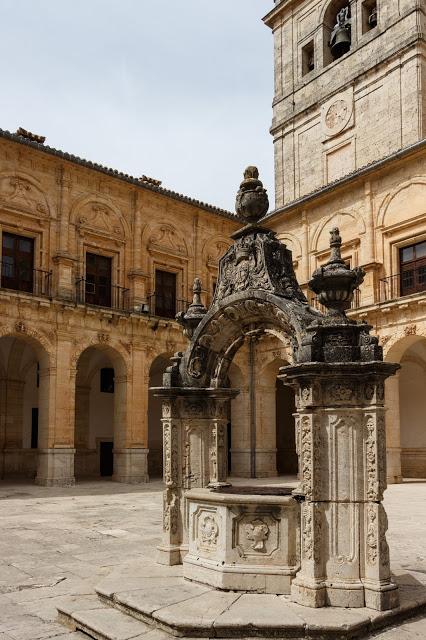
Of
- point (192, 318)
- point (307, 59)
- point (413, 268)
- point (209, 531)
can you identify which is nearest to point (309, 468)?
point (209, 531)

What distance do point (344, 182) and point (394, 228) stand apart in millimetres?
2552

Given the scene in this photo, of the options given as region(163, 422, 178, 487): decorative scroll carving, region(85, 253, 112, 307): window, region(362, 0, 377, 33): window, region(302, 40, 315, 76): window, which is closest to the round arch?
region(85, 253, 112, 307): window

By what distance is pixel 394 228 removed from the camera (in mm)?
21016

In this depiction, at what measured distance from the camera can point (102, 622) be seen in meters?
5.63

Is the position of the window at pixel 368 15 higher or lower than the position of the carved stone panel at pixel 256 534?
higher

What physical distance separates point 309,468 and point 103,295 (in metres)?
17.4

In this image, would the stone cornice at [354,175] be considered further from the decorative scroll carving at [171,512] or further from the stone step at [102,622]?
the stone step at [102,622]

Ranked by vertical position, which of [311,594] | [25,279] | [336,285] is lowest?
[311,594]

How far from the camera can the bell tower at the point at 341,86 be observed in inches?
918

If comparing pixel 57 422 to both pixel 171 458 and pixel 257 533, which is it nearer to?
pixel 171 458

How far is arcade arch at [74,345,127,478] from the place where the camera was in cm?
2452

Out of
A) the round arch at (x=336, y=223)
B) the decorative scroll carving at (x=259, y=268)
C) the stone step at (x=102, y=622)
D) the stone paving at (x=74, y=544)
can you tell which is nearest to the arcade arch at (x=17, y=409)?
the stone paving at (x=74, y=544)

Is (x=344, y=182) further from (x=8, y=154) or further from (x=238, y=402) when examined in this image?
(x=8, y=154)

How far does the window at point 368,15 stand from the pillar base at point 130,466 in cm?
1839
